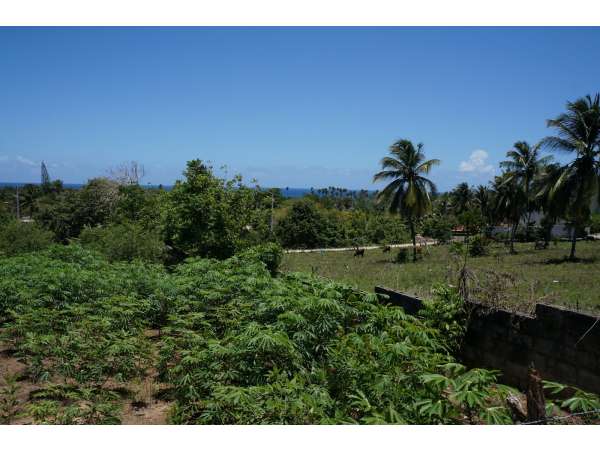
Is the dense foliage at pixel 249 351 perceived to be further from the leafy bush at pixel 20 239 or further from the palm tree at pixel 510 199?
the palm tree at pixel 510 199

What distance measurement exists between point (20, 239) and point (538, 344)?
1512 cm

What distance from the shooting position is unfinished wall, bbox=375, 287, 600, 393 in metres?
5.59

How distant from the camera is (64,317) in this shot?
6.79 metres

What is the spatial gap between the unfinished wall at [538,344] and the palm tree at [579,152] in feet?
42.4

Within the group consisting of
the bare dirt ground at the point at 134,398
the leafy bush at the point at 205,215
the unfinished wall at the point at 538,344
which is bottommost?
the bare dirt ground at the point at 134,398

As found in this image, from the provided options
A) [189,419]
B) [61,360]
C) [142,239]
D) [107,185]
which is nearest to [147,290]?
[61,360]

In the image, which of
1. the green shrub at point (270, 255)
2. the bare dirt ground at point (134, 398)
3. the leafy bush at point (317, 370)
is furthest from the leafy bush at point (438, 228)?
the bare dirt ground at point (134, 398)

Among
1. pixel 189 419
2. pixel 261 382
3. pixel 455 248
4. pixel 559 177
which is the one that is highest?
pixel 559 177

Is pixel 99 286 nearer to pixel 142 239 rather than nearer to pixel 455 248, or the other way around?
pixel 455 248

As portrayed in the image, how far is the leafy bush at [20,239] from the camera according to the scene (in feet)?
47.2

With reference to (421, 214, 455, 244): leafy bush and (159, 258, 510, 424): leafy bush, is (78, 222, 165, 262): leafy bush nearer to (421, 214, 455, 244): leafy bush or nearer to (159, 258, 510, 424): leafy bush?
(159, 258, 510, 424): leafy bush

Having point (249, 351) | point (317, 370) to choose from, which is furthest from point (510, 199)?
point (249, 351)

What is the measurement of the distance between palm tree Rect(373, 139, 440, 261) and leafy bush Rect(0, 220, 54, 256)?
15.0m

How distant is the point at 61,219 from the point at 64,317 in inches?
1080
